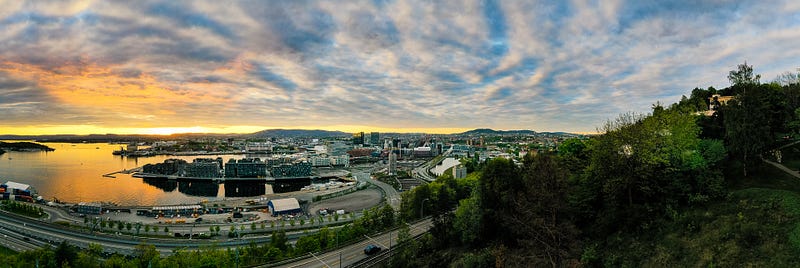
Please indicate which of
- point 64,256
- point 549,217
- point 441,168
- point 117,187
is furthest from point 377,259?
point 441,168

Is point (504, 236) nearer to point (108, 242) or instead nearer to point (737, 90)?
point (737, 90)

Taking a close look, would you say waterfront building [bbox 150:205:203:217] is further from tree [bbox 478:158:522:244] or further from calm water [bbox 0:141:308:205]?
tree [bbox 478:158:522:244]

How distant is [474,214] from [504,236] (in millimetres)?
1921

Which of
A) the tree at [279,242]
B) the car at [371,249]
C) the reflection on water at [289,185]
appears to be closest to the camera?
the car at [371,249]

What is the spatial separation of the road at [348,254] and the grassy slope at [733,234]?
1182 cm

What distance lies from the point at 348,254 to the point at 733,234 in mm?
16364

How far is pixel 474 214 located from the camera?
17469mm

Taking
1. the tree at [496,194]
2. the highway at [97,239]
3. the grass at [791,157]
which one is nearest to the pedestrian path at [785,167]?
the grass at [791,157]

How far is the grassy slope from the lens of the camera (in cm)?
909

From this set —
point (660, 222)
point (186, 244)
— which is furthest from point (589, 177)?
point (186, 244)

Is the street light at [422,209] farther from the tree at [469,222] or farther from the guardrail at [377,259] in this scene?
the tree at [469,222]

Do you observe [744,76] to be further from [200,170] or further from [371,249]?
[200,170]

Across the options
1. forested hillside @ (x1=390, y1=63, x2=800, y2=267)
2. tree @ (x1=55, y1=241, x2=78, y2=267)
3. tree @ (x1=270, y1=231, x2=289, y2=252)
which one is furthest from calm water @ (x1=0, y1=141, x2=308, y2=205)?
forested hillside @ (x1=390, y1=63, x2=800, y2=267)

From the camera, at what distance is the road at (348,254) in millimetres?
18688
